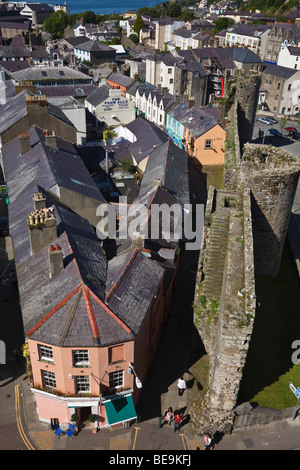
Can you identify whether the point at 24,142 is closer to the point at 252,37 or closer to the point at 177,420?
the point at 177,420

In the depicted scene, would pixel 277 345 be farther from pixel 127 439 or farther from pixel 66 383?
pixel 66 383

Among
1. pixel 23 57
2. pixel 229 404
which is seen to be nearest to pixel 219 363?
pixel 229 404

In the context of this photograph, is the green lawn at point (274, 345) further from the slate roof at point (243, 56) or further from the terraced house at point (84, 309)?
the slate roof at point (243, 56)

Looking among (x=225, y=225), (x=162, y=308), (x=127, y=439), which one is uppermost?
(x=225, y=225)

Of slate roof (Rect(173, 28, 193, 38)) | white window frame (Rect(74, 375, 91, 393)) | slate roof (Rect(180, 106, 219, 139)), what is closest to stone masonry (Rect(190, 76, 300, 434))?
white window frame (Rect(74, 375, 91, 393))

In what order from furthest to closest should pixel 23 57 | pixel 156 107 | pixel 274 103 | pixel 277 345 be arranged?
pixel 23 57 < pixel 274 103 < pixel 156 107 < pixel 277 345

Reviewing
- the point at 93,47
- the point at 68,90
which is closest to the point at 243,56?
the point at 68,90

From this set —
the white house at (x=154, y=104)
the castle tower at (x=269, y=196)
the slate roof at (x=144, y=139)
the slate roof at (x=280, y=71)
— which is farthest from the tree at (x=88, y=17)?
the castle tower at (x=269, y=196)
